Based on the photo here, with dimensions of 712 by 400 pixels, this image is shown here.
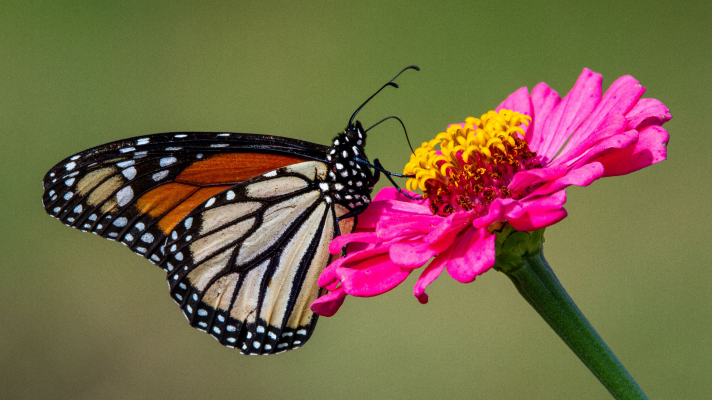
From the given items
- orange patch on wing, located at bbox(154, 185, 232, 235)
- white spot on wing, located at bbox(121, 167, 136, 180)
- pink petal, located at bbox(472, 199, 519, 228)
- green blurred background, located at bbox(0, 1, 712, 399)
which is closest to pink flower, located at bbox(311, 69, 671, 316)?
pink petal, located at bbox(472, 199, 519, 228)

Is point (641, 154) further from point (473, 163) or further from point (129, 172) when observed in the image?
point (129, 172)

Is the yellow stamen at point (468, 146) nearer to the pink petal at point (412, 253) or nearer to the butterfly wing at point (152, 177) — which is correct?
the pink petal at point (412, 253)

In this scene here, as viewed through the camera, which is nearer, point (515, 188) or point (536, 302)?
point (536, 302)

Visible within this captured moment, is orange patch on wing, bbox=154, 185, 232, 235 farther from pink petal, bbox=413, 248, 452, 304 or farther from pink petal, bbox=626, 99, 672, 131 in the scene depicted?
pink petal, bbox=626, 99, 672, 131

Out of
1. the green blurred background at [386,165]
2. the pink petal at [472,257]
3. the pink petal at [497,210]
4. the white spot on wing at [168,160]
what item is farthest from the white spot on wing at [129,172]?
the green blurred background at [386,165]

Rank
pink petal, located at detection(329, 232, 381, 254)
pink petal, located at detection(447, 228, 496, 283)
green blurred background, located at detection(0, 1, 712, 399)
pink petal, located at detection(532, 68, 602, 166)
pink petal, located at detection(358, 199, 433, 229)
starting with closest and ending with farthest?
pink petal, located at detection(447, 228, 496, 283) → pink petal, located at detection(329, 232, 381, 254) → pink petal, located at detection(532, 68, 602, 166) → pink petal, located at detection(358, 199, 433, 229) → green blurred background, located at detection(0, 1, 712, 399)

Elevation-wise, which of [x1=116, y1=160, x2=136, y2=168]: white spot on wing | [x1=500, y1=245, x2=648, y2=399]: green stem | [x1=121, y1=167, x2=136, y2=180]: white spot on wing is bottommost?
[x1=500, y1=245, x2=648, y2=399]: green stem

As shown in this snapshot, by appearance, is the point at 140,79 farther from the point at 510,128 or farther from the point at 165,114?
the point at 510,128

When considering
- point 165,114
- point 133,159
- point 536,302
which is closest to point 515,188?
point 536,302
